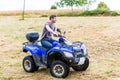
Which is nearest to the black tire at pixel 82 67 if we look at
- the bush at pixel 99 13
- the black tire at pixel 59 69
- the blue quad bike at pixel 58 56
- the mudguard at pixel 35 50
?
the blue quad bike at pixel 58 56

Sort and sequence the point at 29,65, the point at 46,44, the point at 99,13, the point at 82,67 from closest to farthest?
the point at 46,44, the point at 82,67, the point at 29,65, the point at 99,13

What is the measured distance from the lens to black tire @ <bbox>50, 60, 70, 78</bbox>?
42.4ft

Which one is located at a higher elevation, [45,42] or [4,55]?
[45,42]

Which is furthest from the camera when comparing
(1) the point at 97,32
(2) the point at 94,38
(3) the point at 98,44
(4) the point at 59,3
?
(4) the point at 59,3

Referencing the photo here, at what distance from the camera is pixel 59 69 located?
514 inches

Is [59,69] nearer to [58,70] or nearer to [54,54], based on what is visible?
[58,70]

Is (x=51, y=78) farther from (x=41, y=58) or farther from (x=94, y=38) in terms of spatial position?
(x=94, y=38)

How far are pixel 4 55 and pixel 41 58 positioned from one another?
4.16m

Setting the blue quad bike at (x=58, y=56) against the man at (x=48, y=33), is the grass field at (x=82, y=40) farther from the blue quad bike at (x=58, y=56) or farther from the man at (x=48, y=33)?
the man at (x=48, y=33)

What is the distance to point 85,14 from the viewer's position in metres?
30.5

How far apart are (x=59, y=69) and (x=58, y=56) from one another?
43 cm

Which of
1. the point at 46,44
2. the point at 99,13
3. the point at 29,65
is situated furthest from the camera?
the point at 99,13

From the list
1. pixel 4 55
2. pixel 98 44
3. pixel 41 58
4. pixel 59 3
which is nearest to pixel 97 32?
pixel 98 44

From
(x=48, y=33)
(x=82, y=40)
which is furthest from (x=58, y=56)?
(x=82, y=40)
